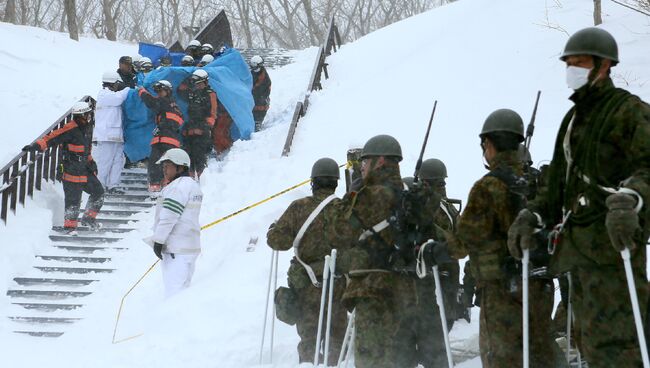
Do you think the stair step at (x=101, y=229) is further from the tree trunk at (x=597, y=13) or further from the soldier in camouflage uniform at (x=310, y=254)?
the tree trunk at (x=597, y=13)

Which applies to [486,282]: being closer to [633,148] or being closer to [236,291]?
[633,148]

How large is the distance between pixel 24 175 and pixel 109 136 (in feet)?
4.60

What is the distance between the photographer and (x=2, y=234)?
11.9 metres

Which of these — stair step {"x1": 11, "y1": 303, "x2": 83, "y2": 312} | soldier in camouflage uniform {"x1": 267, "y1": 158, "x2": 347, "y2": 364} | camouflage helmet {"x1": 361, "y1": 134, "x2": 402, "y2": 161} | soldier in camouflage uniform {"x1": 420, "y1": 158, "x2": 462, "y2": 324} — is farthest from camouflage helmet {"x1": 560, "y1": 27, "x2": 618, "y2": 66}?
stair step {"x1": 11, "y1": 303, "x2": 83, "y2": 312}

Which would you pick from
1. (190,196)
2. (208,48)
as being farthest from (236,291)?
(208,48)

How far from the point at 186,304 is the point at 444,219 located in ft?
12.0

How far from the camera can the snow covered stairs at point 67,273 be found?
1042 centimetres

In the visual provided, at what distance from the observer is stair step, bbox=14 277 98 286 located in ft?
36.6

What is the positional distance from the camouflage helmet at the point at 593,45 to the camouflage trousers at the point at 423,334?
8.44 ft

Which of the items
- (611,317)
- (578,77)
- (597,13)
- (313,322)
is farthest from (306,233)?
(597,13)

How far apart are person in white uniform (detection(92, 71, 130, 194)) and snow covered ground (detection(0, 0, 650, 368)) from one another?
774 mm

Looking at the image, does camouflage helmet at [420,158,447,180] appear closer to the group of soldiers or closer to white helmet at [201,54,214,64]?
the group of soldiers

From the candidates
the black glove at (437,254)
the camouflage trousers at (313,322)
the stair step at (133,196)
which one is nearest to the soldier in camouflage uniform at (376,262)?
the black glove at (437,254)

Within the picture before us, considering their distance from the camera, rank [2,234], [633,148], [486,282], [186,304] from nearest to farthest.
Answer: [633,148]
[486,282]
[186,304]
[2,234]
